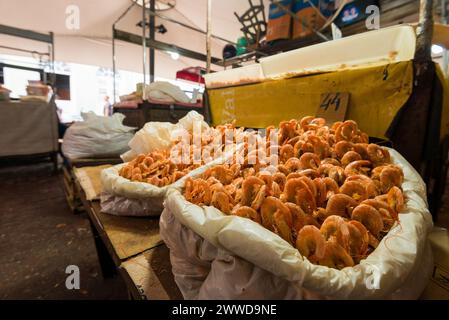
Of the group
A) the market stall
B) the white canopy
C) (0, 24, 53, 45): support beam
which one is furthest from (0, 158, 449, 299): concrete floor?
the white canopy

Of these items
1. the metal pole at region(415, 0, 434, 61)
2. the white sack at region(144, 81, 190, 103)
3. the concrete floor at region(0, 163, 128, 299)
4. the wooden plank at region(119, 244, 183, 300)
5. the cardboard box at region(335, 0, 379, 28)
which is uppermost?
the cardboard box at region(335, 0, 379, 28)

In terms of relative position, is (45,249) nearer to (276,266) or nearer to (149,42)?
(276,266)

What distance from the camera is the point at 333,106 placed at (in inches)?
62.9

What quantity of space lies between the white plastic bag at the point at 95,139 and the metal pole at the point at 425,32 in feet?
11.5

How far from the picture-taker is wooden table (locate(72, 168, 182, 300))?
0.78 meters

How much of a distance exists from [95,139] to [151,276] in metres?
3.07

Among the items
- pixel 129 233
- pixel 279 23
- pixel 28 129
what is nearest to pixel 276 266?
pixel 129 233

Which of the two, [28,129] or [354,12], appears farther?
[28,129]

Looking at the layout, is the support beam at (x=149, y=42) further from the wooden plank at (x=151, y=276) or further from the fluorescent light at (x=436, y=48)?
the wooden plank at (x=151, y=276)

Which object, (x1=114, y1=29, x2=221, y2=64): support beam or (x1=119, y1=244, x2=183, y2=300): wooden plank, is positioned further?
(x1=114, y1=29, x2=221, y2=64): support beam

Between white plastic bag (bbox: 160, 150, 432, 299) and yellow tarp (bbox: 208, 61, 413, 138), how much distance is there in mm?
808

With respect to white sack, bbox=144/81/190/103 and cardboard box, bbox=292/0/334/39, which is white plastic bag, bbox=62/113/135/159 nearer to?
white sack, bbox=144/81/190/103

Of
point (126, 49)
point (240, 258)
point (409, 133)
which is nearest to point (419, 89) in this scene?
point (409, 133)
